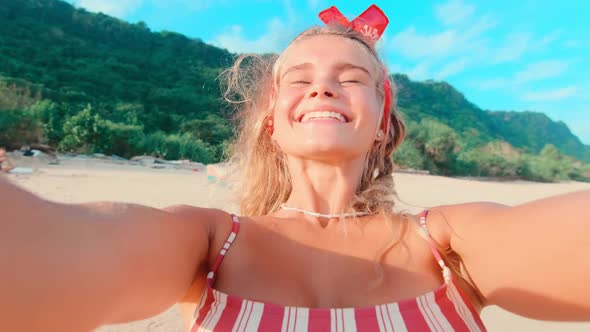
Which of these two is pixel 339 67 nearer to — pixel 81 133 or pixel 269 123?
pixel 269 123

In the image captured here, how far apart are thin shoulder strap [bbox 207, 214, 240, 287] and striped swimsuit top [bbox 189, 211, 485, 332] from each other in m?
0.02

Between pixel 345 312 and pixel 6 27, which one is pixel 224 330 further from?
pixel 6 27

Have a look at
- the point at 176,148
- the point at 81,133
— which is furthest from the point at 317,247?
the point at 176,148

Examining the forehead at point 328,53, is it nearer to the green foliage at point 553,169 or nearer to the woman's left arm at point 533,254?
the woman's left arm at point 533,254

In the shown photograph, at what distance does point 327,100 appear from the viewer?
1496mm

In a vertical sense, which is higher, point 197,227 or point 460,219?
point 460,219

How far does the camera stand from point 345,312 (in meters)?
1.08

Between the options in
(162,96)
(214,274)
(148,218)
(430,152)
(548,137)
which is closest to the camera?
(148,218)

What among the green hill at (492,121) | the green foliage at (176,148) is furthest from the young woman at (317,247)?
the green hill at (492,121)

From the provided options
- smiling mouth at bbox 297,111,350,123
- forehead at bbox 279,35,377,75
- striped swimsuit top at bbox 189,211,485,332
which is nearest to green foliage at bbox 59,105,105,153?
forehead at bbox 279,35,377,75

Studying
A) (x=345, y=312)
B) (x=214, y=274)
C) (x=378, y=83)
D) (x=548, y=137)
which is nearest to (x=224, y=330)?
(x=214, y=274)

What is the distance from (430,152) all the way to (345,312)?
19559 mm

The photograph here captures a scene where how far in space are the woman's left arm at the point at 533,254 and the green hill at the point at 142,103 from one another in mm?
1235

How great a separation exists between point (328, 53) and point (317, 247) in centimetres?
80
